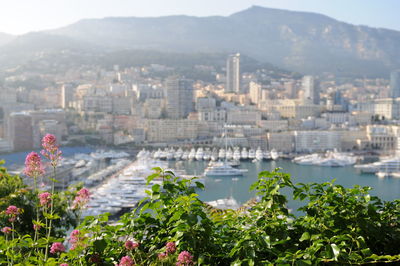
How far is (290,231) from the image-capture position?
0.96 m

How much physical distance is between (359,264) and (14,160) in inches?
526

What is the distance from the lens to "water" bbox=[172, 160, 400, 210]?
33.7ft

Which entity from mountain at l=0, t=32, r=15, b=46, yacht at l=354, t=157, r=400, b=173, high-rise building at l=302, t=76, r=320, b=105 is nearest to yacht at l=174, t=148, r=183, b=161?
yacht at l=354, t=157, r=400, b=173

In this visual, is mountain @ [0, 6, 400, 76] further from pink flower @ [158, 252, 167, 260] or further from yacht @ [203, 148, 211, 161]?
pink flower @ [158, 252, 167, 260]

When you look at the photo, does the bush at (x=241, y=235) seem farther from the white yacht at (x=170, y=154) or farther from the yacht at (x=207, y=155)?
the white yacht at (x=170, y=154)

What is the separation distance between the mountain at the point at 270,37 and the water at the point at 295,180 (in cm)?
3574

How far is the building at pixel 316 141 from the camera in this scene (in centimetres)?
1866

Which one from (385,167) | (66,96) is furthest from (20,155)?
(66,96)

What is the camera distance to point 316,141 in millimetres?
18828

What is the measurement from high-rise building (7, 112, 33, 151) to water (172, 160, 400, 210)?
15.8ft

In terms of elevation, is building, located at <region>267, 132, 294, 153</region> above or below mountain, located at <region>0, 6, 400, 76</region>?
below

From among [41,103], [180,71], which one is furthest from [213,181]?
[180,71]

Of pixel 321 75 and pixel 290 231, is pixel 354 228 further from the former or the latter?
pixel 321 75

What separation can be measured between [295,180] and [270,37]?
5401 cm
